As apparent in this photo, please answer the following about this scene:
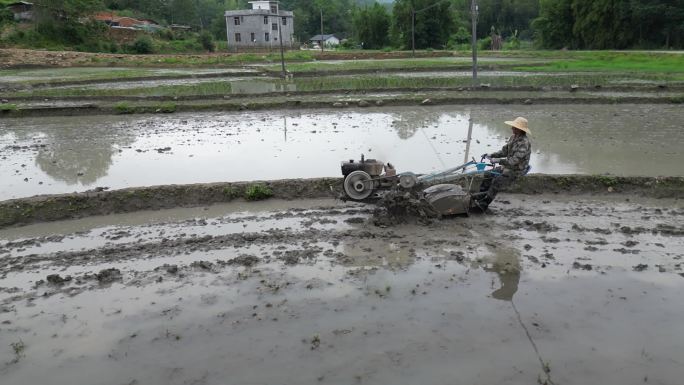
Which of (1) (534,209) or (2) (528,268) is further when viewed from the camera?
(1) (534,209)

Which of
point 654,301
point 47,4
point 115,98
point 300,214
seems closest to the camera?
point 654,301

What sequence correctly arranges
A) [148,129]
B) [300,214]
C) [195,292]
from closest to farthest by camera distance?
[195,292], [300,214], [148,129]

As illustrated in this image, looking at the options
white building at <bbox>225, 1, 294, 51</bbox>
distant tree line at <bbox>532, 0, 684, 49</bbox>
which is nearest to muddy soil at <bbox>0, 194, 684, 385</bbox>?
distant tree line at <bbox>532, 0, 684, 49</bbox>

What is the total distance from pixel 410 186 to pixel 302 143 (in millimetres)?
5032

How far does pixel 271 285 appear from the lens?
16.2 feet

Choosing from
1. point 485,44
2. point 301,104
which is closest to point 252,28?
point 485,44

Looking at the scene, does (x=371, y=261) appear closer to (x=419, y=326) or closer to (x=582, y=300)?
(x=419, y=326)

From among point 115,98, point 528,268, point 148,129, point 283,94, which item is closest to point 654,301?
point 528,268

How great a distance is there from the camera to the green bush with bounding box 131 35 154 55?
45312 millimetres

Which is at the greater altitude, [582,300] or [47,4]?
[47,4]

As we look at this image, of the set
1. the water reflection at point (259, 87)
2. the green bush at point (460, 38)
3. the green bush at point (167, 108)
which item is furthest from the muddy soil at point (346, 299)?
the green bush at point (460, 38)

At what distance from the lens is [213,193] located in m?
7.64

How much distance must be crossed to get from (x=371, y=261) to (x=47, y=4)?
159ft

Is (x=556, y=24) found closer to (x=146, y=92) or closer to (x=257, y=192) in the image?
(x=146, y=92)
